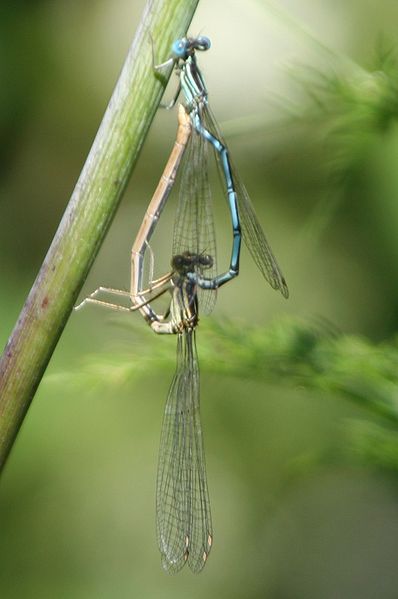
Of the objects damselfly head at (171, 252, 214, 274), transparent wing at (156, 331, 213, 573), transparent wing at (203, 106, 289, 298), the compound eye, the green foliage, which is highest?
the compound eye

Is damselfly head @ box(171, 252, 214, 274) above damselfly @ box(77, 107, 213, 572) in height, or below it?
above

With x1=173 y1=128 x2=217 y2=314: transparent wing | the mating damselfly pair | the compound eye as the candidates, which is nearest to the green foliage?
the mating damselfly pair

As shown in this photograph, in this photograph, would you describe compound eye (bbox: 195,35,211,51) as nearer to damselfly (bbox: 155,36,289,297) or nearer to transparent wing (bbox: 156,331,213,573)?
damselfly (bbox: 155,36,289,297)

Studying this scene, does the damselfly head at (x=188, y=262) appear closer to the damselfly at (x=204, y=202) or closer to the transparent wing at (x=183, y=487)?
the damselfly at (x=204, y=202)

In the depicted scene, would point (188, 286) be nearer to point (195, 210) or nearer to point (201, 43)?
point (195, 210)

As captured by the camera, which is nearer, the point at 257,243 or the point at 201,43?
the point at 201,43

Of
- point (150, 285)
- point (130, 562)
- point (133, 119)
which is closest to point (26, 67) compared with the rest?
point (150, 285)

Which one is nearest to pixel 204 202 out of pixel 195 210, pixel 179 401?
pixel 195 210
